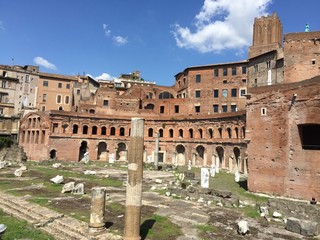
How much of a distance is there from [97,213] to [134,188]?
206cm

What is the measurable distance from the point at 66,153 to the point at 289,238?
3437 cm

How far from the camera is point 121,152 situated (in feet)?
144

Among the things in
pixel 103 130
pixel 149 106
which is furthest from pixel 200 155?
pixel 103 130

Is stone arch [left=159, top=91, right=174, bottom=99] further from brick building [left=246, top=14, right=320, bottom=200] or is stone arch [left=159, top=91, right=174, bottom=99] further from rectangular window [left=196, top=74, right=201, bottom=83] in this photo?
brick building [left=246, top=14, right=320, bottom=200]

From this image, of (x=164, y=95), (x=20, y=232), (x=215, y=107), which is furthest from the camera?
(x=164, y=95)

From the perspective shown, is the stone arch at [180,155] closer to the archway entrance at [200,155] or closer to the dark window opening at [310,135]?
the archway entrance at [200,155]

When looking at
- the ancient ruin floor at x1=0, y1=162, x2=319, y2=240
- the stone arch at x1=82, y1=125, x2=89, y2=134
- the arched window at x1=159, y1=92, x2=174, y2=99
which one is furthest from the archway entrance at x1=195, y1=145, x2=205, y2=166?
the ancient ruin floor at x1=0, y1=162, x2=319, y2=240

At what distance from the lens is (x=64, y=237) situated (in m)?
9.88

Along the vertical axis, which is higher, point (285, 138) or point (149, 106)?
point (149, 106)

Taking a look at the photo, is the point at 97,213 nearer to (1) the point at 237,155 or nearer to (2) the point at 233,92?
(1) the point at 237,155

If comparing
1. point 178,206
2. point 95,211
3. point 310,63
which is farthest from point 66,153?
point 310,63

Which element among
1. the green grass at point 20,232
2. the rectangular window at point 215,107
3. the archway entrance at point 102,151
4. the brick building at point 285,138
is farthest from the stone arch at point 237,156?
the green grass at point 20,232

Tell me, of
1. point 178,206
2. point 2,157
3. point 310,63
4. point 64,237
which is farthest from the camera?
point 2,157

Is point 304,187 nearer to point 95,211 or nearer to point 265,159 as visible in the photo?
point 265,159
